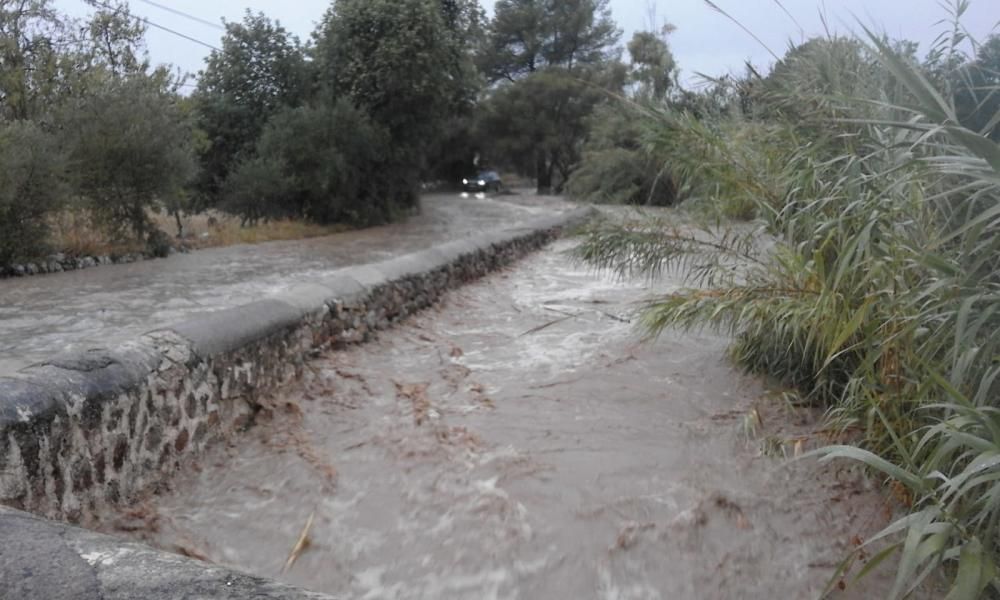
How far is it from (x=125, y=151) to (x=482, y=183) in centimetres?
3182

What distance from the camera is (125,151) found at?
44.1 ft

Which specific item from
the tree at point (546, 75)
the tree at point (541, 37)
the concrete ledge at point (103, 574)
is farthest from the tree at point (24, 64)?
the tree at point (541, 37)

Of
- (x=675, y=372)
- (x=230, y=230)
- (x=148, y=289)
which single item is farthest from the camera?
(x=230, y=230)

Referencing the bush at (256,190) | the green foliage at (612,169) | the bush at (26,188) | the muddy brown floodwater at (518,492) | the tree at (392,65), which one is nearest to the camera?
the muddy brown floodwater at (518,492)

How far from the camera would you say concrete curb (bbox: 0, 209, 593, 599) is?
2.13 m

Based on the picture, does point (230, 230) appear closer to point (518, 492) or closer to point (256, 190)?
point (256, 190)

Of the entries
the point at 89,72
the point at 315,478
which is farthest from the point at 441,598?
the point at 89,72

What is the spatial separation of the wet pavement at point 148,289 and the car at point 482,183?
24.3 metres

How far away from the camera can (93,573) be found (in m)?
2.11

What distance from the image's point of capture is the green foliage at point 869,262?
2734mm

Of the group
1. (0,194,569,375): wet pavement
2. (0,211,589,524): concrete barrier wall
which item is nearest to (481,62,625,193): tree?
(0,194,569,375): wet pavement

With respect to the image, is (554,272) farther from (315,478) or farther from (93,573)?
(93,573)

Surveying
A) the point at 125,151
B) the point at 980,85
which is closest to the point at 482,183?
the point at 125,151

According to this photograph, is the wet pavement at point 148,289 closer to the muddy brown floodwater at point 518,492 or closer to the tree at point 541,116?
the muddy brown floodwater at point 518,492
